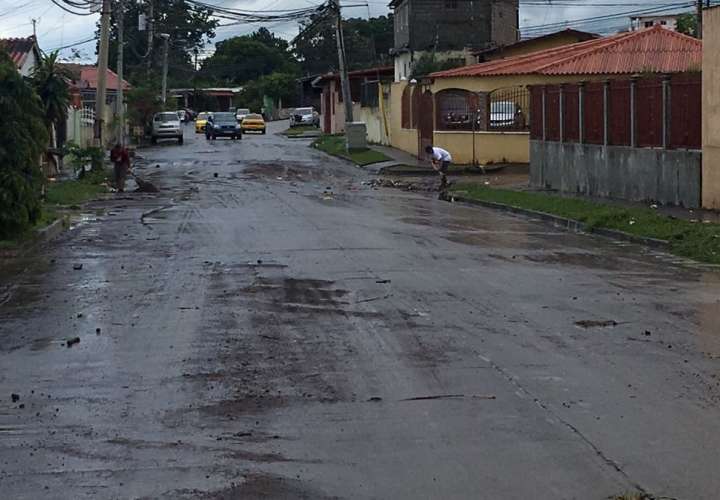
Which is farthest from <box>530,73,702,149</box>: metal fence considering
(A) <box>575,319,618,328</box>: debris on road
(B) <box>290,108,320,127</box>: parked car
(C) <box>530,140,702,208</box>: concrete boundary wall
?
(B) <box>290,108,320,127</box>: parked car

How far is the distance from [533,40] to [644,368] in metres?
46.8

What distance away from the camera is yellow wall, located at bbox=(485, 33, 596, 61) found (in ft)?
180

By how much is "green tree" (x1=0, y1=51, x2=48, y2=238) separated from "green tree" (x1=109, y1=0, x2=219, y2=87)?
8299 centimetres

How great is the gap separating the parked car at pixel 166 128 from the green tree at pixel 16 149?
157 feet

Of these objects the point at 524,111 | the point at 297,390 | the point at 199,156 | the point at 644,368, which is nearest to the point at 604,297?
the point at 644,368

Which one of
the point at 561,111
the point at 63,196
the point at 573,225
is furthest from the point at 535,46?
the point at 573,225

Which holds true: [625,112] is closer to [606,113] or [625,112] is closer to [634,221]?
[606,113]

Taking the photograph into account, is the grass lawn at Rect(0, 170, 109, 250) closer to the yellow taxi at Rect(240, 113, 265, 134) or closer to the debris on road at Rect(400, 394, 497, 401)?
the debris on road at Rect(400, 394, 497, 401)

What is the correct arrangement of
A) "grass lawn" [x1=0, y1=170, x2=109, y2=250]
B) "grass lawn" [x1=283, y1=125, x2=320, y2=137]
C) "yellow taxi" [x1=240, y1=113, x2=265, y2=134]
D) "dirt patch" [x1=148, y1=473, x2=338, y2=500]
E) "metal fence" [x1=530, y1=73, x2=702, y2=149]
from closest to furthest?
"dirt patch" [x1=148, y1=473, x2=338, y2=500] → "grass lawn" [x1=0, y1=170, x2=109, y2=250] → "metal fence" [x1=530, y1=73, x2=702, y2=149] → "yellow taxi" [x1=240, y1=113, x2=265, y2=134] → "grass lawn" [x1=283, y1=125, x2=320, y2=137]

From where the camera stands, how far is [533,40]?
5478 centimetres

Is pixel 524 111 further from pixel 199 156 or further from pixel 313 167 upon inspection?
pixel 199 156

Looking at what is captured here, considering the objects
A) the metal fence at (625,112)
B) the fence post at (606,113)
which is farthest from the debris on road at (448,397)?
the fence post at (606,113)

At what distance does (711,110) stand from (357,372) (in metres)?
15.2

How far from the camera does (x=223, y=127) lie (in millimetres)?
72375
